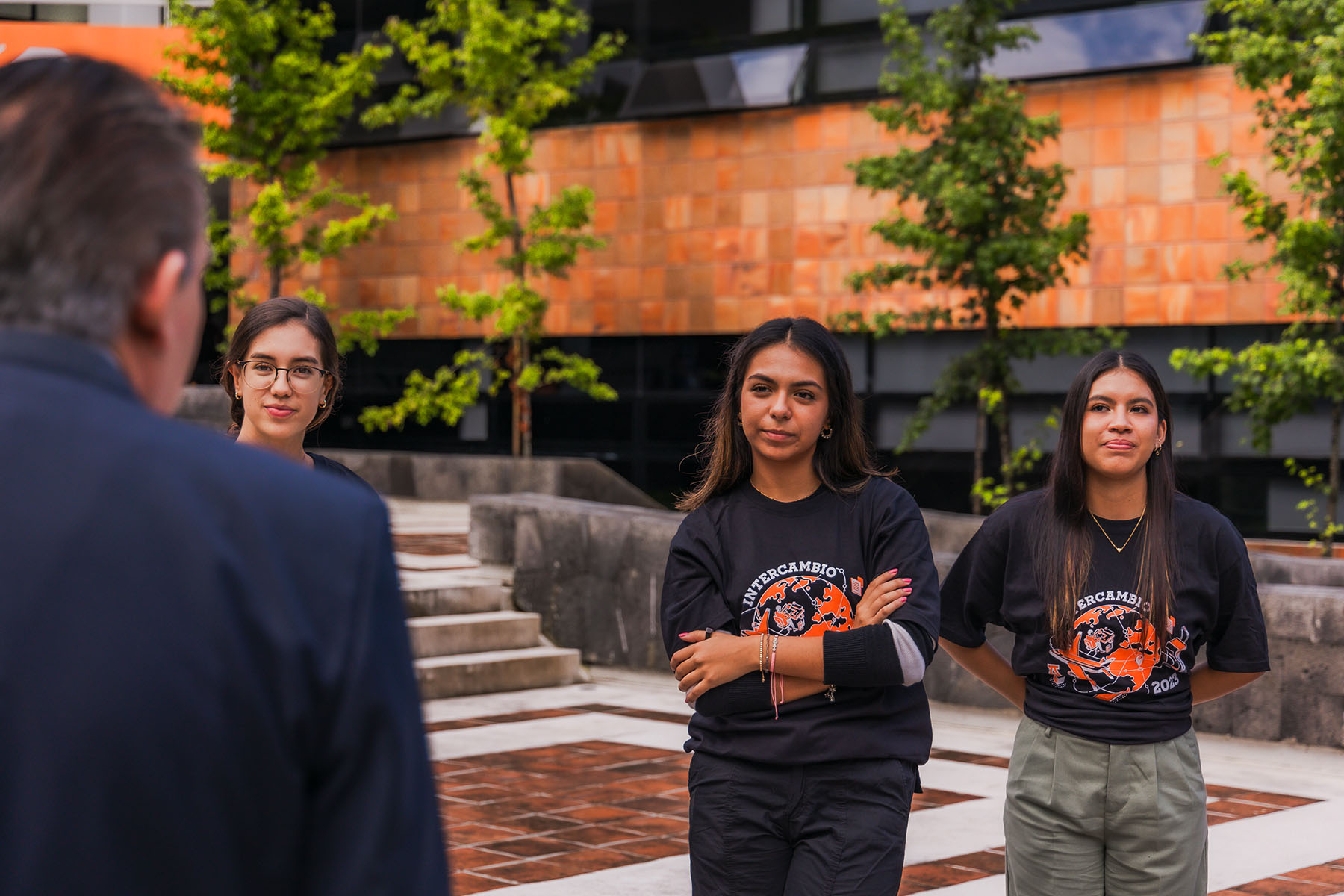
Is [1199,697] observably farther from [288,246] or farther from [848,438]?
[288,246]

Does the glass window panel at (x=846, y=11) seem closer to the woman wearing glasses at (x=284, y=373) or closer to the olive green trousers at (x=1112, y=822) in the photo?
the woman wearing glasses at (x=284, y=373)

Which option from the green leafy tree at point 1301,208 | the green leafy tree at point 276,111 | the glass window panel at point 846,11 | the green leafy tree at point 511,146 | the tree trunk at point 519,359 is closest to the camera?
the green leafy tree at point 1301,208

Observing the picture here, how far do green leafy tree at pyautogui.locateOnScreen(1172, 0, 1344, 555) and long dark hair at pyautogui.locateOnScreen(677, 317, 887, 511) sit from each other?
841 cm

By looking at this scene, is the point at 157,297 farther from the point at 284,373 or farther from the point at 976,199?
the point at 976,199

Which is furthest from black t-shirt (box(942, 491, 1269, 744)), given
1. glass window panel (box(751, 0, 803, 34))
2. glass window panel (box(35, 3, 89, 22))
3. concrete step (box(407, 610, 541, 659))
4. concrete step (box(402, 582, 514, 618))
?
glass window panel (box(35, 3, 89, 22))

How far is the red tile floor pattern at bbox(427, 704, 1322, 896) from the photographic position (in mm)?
5832

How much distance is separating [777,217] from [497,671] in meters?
9.79

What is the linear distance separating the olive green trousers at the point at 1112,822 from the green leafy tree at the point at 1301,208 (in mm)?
8224

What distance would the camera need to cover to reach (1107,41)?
16500 mm

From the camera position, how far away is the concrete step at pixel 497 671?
9.99m

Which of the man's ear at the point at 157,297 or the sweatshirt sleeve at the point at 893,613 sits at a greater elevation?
the man's ear at the point at 157,297

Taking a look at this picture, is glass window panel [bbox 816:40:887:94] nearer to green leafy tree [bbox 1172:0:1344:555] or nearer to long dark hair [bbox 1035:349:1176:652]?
green leafy tree [bbox 1172:0:1344:555]

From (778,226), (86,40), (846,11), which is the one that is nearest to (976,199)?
(778,226)

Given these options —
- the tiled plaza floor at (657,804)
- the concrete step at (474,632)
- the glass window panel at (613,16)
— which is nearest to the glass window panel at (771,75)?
the glass window panel at (613,16)
